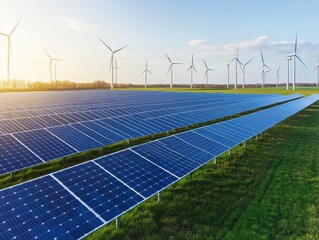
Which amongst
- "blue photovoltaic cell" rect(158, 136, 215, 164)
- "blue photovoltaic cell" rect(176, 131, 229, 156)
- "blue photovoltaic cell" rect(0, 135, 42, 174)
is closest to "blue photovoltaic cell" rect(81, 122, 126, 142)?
"blue photovoltaic cell" rect(158, 136, 215, 164)

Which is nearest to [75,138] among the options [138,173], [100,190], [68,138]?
[68,138]

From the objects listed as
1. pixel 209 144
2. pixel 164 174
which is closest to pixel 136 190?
pixel 164 174

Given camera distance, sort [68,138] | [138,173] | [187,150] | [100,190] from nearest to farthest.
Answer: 1. [100,190]
2. [138,173]
3. [187,150]
4. [68,138]

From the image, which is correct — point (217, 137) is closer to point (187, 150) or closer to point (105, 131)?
point (187, 150)

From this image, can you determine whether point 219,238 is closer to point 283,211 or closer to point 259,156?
point 283,211

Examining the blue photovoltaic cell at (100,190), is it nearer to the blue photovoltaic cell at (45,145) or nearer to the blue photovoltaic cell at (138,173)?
the blue photovoltaic cell at (138,173)

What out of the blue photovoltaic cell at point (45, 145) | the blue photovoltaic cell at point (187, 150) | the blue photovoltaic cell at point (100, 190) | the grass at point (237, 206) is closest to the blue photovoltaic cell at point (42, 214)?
the blue photovoltaic cell at point (100, 190)

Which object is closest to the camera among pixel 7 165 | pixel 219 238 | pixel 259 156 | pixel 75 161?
pixel 219 238
